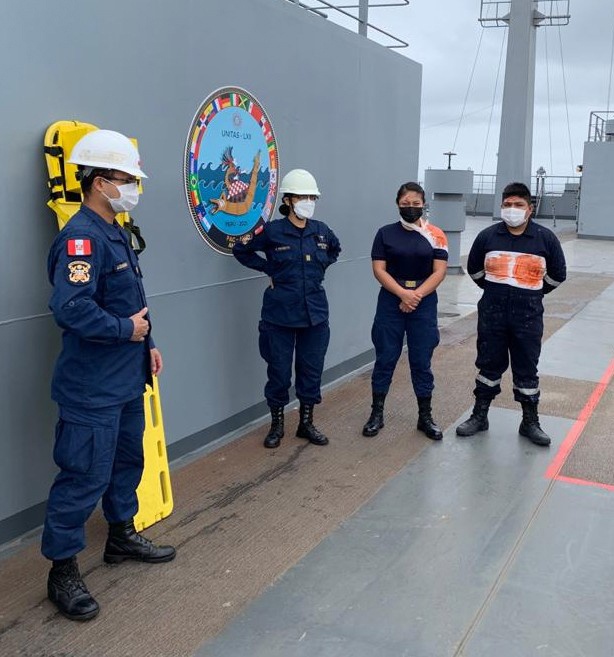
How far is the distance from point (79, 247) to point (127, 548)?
59.7 inches

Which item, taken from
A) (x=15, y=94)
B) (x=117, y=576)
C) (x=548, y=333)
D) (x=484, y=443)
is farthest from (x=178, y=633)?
(x=548, y=333)

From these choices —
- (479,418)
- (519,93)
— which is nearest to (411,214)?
(479,418)

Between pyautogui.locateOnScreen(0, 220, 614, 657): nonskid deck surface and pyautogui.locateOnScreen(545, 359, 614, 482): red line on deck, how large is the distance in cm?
2

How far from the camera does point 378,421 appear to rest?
214 inches

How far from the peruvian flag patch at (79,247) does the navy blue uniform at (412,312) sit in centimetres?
271

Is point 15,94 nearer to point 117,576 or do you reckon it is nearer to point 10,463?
point 10,463

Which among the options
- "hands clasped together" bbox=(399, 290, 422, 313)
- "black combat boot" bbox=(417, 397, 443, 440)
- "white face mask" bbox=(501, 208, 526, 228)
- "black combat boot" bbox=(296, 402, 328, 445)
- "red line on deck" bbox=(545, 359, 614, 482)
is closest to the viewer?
"red line on deck" bbox=(545, 359, 614, 482)

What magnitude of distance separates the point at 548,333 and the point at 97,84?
6.92 metres

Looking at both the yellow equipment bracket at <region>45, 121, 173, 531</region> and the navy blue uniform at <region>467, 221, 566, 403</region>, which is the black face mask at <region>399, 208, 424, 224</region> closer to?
the navy blue uniform at <region>467, 221, 566, 403</region>

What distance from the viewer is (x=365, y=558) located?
11.7ft

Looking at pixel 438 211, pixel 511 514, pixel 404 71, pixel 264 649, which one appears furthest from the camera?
pixel 438 211

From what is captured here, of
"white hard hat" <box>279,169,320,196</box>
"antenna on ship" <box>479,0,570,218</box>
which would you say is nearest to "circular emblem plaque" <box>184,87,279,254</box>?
"white hard hat" <box>279,169,320,196</box>

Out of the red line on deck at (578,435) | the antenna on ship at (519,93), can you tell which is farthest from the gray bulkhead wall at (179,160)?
the antenna on ship at (519,93)

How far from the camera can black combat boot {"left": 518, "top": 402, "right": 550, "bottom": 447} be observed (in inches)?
206
